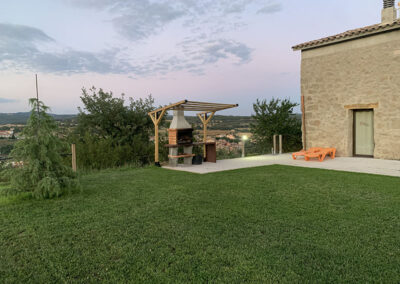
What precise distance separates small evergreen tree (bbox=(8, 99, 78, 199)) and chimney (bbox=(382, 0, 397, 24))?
13109 millimetres

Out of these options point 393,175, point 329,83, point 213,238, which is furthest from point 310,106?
point 213,238

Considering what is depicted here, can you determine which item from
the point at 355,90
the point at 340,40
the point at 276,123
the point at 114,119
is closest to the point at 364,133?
the point at 355,90

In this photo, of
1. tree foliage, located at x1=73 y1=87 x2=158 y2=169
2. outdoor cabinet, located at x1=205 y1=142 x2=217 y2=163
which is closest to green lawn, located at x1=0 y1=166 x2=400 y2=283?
outdoor cabinet, located at x1=205 y1=142 x2=217 y2=163

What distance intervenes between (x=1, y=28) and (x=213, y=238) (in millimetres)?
12171

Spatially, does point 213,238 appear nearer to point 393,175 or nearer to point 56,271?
point 56,271

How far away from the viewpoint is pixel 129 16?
11.9 metres

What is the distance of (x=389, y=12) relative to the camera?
35.3 feet

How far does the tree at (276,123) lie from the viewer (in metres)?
14.2

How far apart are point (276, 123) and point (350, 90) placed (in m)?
4.44

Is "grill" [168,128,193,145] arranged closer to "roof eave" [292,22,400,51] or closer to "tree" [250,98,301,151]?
"tree" [250,98,301,151]

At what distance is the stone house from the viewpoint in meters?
9.48

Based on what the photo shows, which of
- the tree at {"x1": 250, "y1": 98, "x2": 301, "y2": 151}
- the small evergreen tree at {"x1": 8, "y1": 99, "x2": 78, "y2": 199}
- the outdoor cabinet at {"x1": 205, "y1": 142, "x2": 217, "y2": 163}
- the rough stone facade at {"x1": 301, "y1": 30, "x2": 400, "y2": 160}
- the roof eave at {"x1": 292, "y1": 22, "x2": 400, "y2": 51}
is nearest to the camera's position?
the small evergreen tree at {"x1": 8, "y1": 99, "x2": 78, "y2": 199}

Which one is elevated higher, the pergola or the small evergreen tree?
the pergola

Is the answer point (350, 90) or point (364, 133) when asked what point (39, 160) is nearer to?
point (350, 90)
